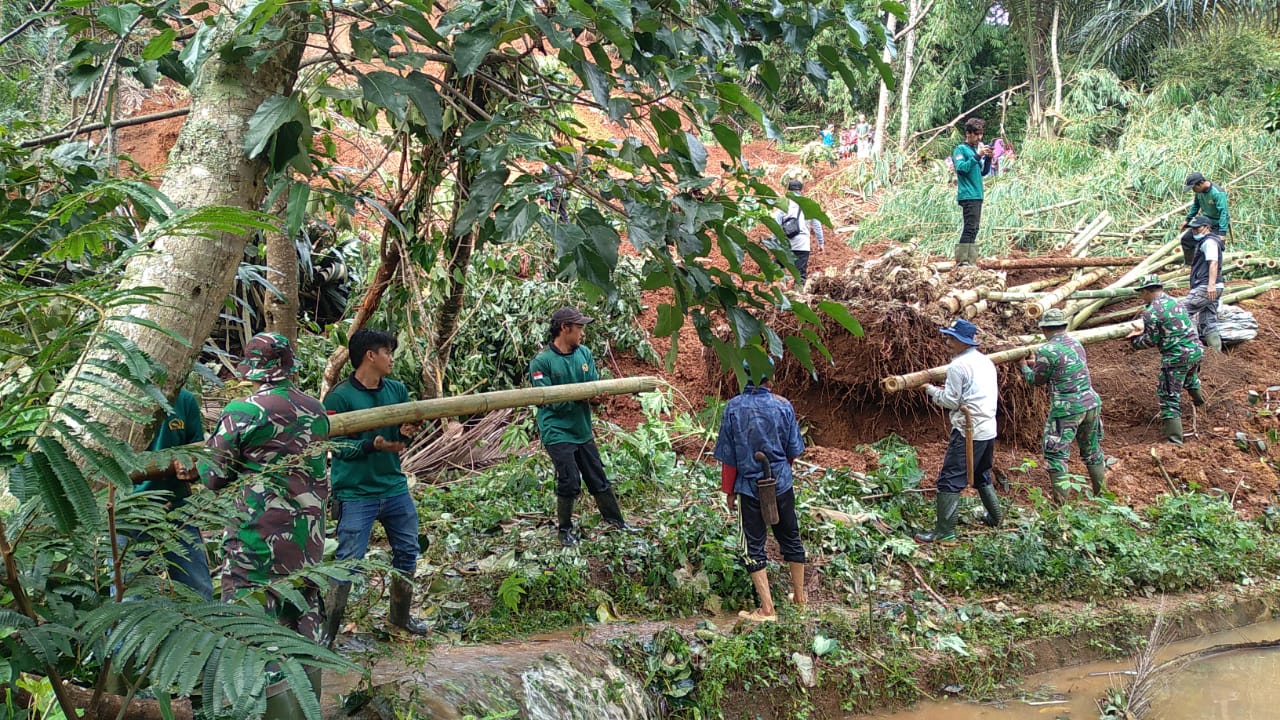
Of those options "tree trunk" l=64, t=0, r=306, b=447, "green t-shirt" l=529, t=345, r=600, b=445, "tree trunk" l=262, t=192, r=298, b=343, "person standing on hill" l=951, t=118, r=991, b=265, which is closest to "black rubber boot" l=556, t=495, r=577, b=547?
"green t-shirt" l=529, t=345, r=600, b=445

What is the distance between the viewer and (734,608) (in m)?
6.09

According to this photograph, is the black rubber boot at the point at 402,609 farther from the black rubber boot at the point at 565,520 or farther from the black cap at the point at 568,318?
the black cap at the point at 568,318

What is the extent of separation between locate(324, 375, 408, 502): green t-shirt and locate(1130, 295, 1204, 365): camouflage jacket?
734cm

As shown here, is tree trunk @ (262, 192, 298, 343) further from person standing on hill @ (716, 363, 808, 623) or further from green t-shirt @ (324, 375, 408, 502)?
person standing on hill @ (716, 363, 808, 623)

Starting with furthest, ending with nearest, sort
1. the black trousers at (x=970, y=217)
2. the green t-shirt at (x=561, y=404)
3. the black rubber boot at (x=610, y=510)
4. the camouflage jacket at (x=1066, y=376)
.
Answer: the black trousers at (x=970, y=217), the camouflage jacket at (x=1066, y=376), the black rubber boot at (x=610, y=510), the green t-shirt at (x=561, y=404)

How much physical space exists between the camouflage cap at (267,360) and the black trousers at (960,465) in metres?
5.08

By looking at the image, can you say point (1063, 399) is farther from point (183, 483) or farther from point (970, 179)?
point (183, 483)

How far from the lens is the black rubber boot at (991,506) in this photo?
24.0ft

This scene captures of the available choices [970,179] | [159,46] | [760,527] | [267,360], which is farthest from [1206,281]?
[159,46]

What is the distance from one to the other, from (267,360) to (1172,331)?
8194mm

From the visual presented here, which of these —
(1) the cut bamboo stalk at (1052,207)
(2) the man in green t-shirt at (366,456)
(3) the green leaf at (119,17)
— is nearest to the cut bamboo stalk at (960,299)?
(1) the cut bamboo stalk at (1052,207)

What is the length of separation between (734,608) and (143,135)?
13208 millimetres

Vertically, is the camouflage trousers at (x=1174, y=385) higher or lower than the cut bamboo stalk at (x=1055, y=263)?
lower

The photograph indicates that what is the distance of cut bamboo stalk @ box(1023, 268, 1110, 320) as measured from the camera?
9516 millimetres
